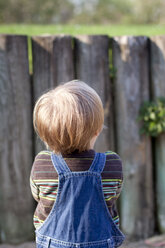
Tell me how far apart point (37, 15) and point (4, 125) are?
1705 centimetres

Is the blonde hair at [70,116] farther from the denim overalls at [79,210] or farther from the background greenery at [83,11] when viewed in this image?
the background greenery at [83,11]

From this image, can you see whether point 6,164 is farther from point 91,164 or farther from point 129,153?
point 91,164

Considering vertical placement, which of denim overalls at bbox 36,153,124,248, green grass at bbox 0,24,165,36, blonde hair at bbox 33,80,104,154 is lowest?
denim overalls at bbox 36,153,124,248

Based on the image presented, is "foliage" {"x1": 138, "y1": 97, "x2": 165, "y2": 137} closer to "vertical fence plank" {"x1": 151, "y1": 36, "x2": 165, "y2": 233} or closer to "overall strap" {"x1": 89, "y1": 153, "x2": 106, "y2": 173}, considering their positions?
"vertical fence plank" {"x1": 151, "y1": 36, "x2": 165, "y2": 233}

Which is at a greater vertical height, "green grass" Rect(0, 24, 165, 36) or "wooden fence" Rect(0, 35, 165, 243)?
"green grass" Rect(0, 24, 165, 36)

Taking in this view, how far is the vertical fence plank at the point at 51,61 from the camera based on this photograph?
110 inches

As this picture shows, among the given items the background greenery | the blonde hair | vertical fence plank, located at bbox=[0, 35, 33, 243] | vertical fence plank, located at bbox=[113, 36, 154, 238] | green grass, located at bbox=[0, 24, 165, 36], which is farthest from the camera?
the background greenery

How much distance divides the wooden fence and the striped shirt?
1.28 meters

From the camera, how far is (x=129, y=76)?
292 centimetres

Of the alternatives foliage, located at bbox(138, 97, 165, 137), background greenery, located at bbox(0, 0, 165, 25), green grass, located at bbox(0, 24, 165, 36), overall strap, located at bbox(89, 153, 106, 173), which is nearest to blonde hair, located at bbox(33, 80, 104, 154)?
overall strap, located at bbox(89, 153, 106, 173)

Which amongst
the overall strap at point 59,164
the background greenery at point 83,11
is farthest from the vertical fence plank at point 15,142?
the background greenery at point 83,11

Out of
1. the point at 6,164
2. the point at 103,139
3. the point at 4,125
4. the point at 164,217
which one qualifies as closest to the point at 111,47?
the point at 103,139

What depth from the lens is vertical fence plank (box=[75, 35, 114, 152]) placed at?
285 cm

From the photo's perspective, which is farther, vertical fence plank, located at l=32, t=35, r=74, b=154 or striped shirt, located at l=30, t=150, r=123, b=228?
vertical fence plank, located at l=32, t=35, r=74, b=154
